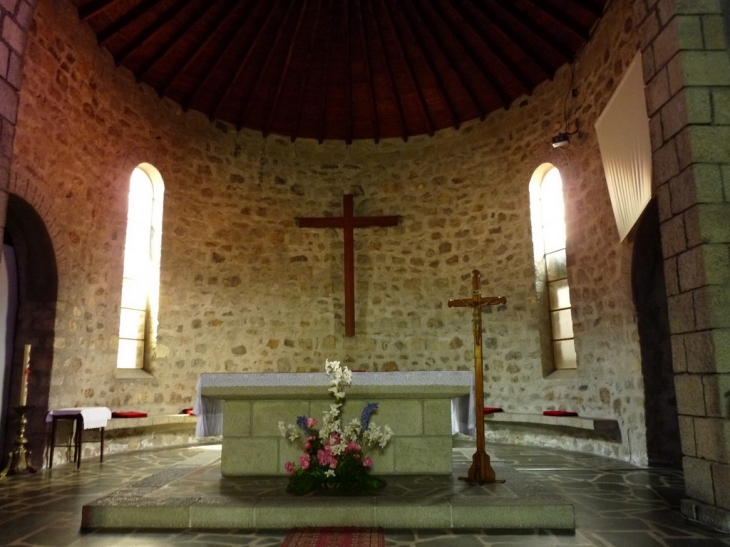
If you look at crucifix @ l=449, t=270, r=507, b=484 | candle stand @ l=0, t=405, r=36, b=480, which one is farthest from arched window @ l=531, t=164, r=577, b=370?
candle stand @ l=0, t=405, r=36, b=480

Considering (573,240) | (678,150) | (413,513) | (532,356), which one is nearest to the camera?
(413,513)

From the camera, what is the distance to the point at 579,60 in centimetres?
822

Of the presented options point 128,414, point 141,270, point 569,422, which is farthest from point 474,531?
point 141,270

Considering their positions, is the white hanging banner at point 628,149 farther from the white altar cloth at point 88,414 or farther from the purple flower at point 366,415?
the white altar cloth at point 88,414

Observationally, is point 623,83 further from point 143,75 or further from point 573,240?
point 143,75

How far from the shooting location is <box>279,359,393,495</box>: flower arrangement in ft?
14.4

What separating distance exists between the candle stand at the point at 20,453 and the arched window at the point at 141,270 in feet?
7.20

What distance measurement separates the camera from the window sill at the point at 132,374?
8172 mm

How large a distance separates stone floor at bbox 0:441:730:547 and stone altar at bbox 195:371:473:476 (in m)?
0.91

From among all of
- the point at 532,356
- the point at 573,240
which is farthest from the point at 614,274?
the point at 532,356

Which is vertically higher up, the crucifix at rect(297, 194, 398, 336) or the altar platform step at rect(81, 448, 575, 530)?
the crucifix at rect(297, 194, 398, 336)

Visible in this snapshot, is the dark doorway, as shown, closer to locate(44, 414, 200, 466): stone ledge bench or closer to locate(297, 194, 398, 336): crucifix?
locate(297, 194, 398, 336): crucifix

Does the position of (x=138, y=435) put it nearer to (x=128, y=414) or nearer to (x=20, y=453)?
(x=128, y=414)

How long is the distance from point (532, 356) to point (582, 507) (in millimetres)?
4471
